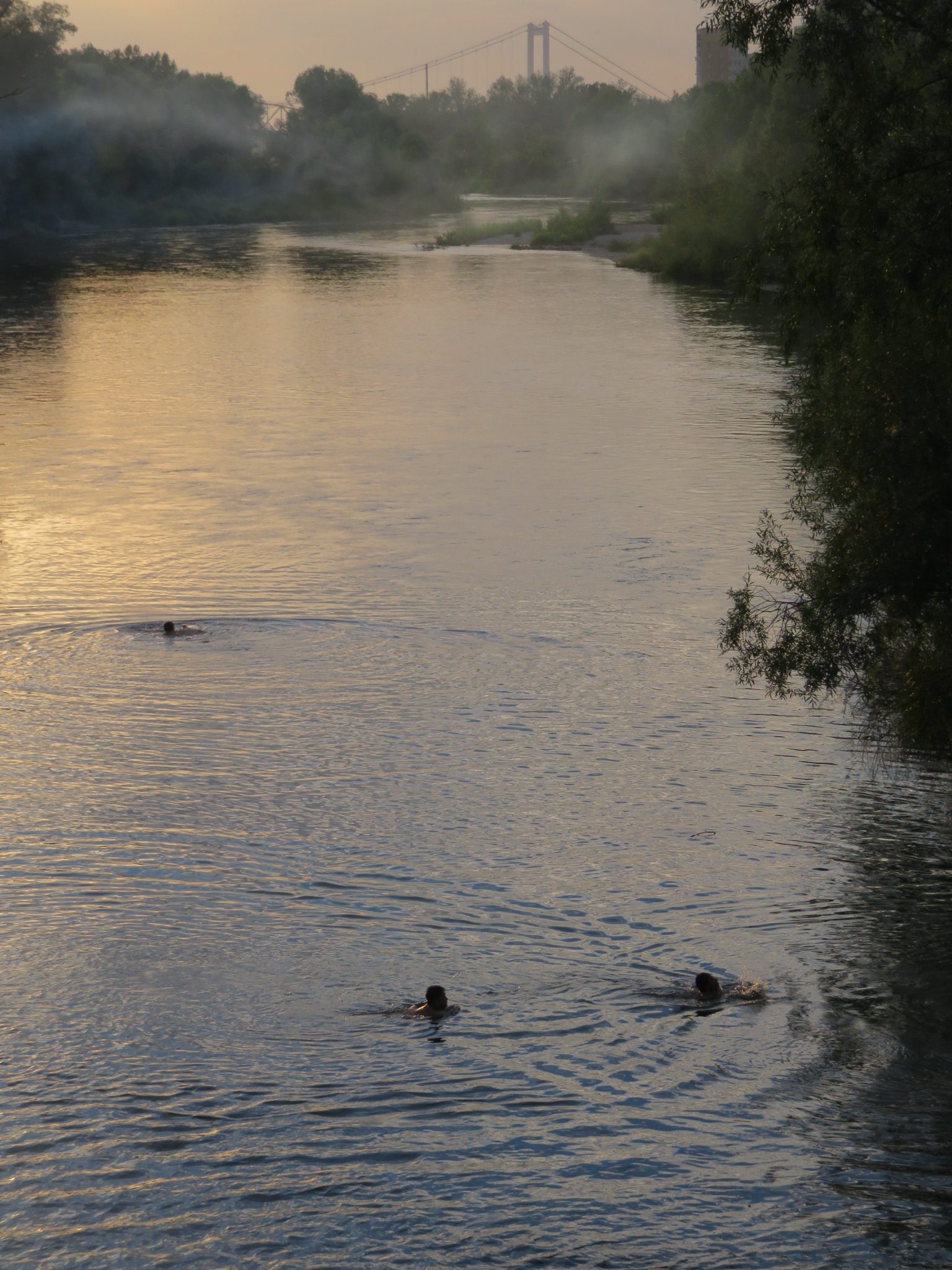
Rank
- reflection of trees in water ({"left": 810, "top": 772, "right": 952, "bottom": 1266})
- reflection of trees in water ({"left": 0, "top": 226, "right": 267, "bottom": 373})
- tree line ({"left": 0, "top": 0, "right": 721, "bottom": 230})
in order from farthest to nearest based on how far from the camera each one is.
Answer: tree line ({"left": 0, "top": 0, "right": 721, "bottom": 230})
reflection of trees in water ({"left": 0, "top": 226, "right": 267, "bottom": 373})
reflection of trees in water ({"left": 810, "top": 772, "right": 952, "bottom": 1266})

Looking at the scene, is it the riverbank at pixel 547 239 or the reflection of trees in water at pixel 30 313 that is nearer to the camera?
the reflection of trees in water at pixel 30 313

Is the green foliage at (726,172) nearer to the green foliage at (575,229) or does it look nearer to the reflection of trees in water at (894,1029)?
the green foliage at (575,229)

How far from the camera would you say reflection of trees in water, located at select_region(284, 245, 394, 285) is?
5988cm

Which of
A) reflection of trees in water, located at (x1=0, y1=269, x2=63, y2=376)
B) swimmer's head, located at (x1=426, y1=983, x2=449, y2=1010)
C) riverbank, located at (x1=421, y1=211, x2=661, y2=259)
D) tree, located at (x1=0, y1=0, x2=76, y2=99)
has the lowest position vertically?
swimmer's head, located at (x1=426, y1=983, x2=449, y2=1010)

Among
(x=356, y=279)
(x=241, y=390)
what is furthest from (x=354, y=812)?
(x=356, y=279)

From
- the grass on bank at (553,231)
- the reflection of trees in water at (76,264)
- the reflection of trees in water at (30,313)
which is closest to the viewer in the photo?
the reflection of trees in water at (30,313)

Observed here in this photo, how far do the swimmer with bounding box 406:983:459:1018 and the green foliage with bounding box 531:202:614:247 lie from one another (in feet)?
217

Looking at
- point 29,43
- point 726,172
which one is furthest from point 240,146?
point 726,172

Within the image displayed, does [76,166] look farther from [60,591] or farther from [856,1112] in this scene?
[856,1112]

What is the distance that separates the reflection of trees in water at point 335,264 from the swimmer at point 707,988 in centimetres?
4940

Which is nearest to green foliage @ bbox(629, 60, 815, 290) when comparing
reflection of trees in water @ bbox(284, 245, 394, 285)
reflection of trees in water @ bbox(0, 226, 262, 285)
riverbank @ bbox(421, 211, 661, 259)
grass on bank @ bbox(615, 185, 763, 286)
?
grass on bank @ bbox(615, 185, 763, 286)

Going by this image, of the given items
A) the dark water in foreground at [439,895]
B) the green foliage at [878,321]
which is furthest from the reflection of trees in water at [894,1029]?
the green foliage at [878,321]

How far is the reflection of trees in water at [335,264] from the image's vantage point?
5988 cm

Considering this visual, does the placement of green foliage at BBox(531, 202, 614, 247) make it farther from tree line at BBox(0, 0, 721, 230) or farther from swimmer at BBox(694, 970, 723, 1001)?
swimmer at BBox(694, 970, 723, 1001)
